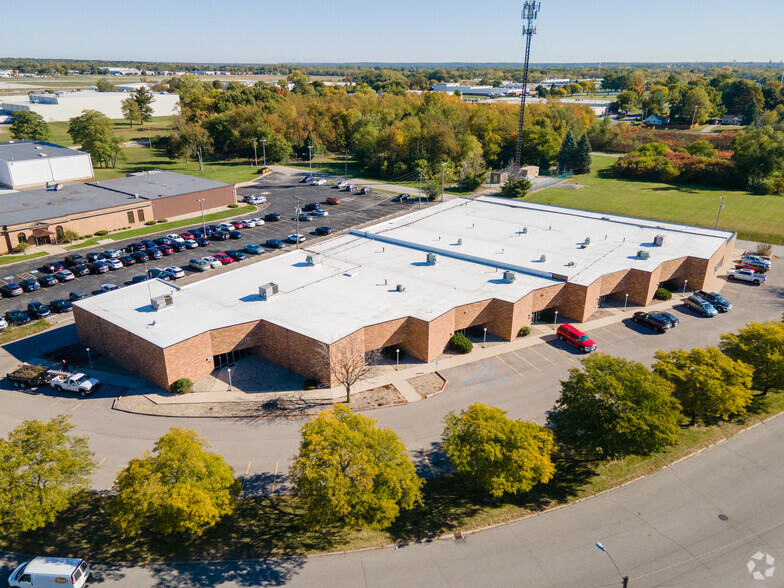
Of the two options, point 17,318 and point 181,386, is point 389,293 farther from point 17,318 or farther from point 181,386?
point 17,318

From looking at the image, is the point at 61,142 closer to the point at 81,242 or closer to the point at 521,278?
the point at 81,242

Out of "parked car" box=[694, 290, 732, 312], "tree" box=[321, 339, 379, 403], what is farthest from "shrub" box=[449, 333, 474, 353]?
"parked car" box=[694, 290, 732, 312]

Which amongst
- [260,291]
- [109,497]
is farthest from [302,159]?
[109,497]

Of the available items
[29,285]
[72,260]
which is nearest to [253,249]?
[72,260]

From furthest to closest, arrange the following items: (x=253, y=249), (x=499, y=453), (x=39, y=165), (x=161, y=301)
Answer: (x=39, y=165), (x=253, y=249), (x=161, y=301), (x=499, y=453)

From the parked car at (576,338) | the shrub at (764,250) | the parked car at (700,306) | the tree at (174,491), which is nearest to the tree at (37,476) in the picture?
the tree at (174,491)

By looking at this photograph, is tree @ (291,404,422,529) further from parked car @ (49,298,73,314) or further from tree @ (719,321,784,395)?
parked car @ (49,298,73,314)
